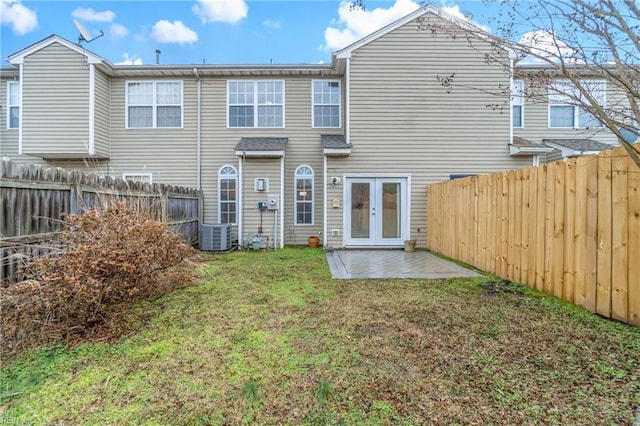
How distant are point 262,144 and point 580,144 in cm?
1022

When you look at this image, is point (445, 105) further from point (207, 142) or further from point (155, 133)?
point (155, 133)

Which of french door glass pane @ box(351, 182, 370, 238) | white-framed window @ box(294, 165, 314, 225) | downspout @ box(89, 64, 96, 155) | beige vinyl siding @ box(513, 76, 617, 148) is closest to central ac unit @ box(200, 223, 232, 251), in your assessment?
white-framed window @ box(294, 165, 314, 225)

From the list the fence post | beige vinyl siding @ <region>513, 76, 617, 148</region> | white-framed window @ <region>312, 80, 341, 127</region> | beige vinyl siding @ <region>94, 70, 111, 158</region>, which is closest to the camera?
the fence post

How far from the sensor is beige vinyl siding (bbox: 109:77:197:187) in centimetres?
1081

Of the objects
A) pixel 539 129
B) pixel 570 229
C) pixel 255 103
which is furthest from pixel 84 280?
pixel 539 129

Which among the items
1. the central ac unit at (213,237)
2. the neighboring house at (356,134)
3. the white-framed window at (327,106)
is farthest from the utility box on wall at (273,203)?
the white-framed window at (327,106)

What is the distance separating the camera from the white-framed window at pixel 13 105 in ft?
35.5

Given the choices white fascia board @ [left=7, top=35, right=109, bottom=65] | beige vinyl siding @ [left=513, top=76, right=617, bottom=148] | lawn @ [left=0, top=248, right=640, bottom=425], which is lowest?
lawn @ [left=0, top=248, right=640, bottom=425]

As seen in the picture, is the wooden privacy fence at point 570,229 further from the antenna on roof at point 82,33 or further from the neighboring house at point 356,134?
the antenna on roof at point 82,33

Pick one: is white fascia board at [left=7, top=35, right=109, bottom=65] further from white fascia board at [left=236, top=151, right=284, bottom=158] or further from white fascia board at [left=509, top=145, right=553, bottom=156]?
white fascia board at [left=509, top=145, right=553, bottom=156]

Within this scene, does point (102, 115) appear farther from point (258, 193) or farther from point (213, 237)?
point (258, 193)

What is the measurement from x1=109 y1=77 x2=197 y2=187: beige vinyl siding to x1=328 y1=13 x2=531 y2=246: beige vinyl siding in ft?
16.5

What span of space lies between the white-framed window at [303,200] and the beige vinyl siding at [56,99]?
6.69 m

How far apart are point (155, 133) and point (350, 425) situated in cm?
1137
